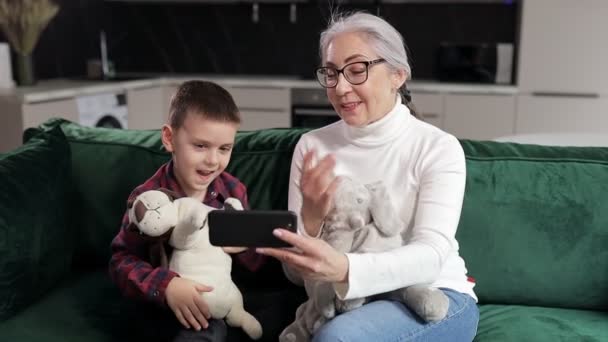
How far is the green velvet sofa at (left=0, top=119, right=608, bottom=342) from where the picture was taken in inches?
62.4

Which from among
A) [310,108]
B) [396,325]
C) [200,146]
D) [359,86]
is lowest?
[396,325]

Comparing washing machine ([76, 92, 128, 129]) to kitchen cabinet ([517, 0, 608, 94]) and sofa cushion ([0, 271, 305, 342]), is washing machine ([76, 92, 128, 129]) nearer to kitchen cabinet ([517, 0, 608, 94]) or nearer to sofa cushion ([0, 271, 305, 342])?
sofa cushion ([0, 271, 305, 342])

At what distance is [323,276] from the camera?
48.6 inches

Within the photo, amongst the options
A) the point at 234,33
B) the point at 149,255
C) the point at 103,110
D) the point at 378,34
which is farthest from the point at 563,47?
the point at 149,255

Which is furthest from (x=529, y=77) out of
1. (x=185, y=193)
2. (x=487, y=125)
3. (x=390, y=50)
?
(x=185, y=193)

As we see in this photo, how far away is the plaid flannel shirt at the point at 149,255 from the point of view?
4.66 feet

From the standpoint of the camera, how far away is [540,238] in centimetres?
170

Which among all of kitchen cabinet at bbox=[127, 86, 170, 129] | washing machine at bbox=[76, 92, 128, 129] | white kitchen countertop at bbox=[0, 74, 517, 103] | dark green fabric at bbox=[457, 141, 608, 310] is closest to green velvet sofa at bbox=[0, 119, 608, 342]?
dark green fabric at bbox=[457, 141, 608, 310]

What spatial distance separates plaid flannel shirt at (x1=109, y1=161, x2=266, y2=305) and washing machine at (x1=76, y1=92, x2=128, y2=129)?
2.48m

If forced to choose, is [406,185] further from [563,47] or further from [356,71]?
[563,47]

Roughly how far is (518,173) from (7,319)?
1.42 metres

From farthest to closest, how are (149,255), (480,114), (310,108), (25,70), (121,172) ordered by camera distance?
(310,108) → (480,114) → (25,70) → (121,172) → (149,255)

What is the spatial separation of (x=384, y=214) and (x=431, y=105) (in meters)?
3.09

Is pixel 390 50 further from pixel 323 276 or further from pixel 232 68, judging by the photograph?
pixel 232 68
